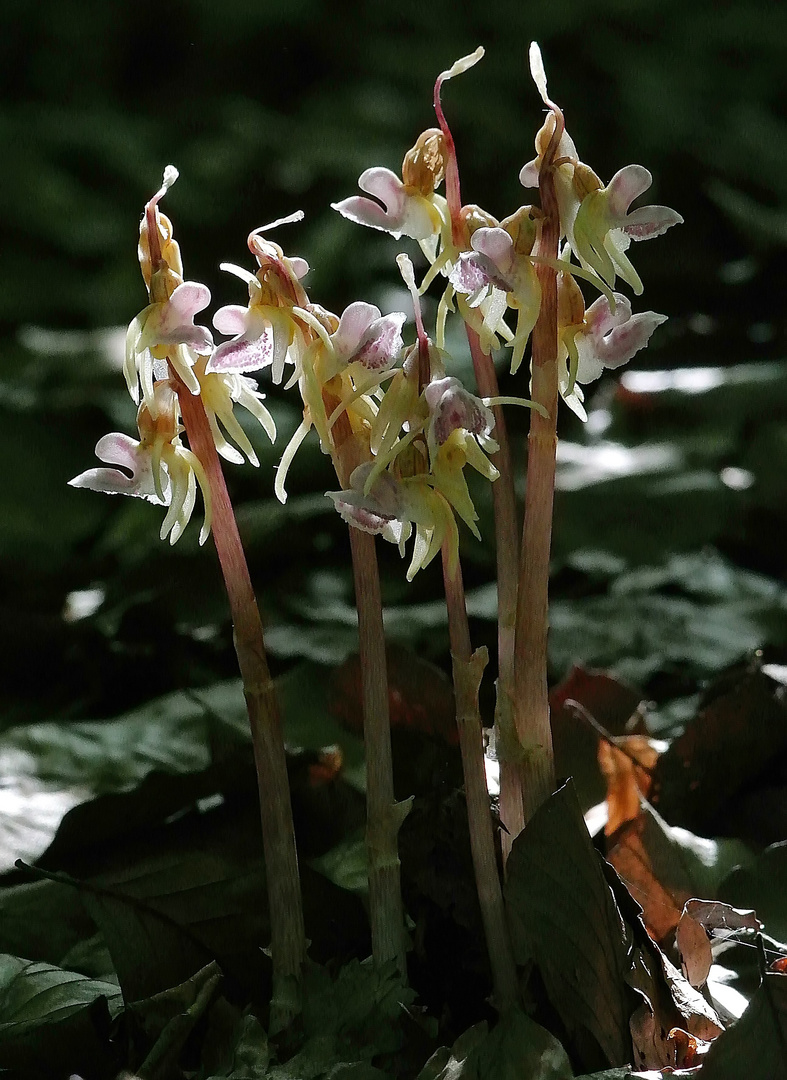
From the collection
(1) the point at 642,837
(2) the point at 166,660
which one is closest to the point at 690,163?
(2) the point at 166,660

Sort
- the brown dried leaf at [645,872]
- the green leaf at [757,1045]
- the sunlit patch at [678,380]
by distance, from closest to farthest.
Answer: the green leaf at [757,1045] < the brown dried leaf at [645,872] < the sunlit patch at [678,380]

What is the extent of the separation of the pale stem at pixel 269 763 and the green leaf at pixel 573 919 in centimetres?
7

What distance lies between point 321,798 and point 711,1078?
0.23m

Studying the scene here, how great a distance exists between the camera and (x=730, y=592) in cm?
86

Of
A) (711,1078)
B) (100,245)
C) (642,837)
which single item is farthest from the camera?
(100,245)

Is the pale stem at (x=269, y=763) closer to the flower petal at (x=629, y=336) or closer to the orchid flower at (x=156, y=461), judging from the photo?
the orchid flower at (x=156, y=461)

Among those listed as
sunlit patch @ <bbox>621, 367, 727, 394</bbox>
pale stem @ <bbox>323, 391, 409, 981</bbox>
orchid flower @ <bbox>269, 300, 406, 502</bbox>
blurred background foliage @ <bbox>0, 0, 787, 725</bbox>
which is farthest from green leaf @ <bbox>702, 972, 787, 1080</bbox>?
sunlit patch @ <bbox>621, 367, 727, 394</bbox>

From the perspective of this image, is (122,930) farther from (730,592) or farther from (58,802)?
(730,592)

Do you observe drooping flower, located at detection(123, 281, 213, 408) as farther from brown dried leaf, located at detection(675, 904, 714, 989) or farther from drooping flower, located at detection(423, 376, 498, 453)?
brown dried leaf, located at detection(675, 904, 714, 989)

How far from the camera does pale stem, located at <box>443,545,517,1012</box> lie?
0.36 meters

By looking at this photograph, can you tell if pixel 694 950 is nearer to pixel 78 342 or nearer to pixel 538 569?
pixel 538 569

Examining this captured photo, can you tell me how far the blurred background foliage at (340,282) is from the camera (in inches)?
32.9

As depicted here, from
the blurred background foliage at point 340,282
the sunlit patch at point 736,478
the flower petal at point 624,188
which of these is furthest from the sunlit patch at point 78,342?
the flower petal at point 624,188

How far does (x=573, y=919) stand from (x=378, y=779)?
0.25 feet
